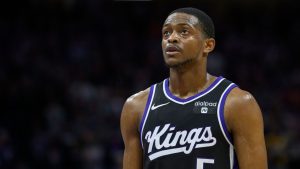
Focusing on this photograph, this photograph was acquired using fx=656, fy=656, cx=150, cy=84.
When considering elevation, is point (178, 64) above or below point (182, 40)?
below

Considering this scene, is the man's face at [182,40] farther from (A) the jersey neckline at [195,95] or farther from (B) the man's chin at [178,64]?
(A) the jersey neckline at [195,95]

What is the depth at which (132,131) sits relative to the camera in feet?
14.2

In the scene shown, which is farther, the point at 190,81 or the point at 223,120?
the point at 190,81

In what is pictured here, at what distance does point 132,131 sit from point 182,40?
27.3 inches

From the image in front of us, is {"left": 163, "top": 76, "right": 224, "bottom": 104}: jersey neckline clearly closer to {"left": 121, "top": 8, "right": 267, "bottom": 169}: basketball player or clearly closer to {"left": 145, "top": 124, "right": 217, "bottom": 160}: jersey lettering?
{"left": 121, "top": 8, "right": 267, "bottom": 169}: basketball player

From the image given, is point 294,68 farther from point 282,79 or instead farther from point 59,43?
point 59,43

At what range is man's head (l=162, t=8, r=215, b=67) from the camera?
4145 millimetres

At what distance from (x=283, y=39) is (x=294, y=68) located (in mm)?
1431

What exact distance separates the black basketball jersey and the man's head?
0.25m

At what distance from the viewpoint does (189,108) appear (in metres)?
4.18

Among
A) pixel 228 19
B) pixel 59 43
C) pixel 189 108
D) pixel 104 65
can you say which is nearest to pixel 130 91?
pixel 104 65

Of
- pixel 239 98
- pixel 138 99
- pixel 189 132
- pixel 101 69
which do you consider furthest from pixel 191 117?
pixel 101 69

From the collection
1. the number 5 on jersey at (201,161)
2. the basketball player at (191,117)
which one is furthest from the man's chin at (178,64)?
the number 5 on jersey at (201,161)

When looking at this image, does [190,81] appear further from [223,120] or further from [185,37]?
[223,120]
